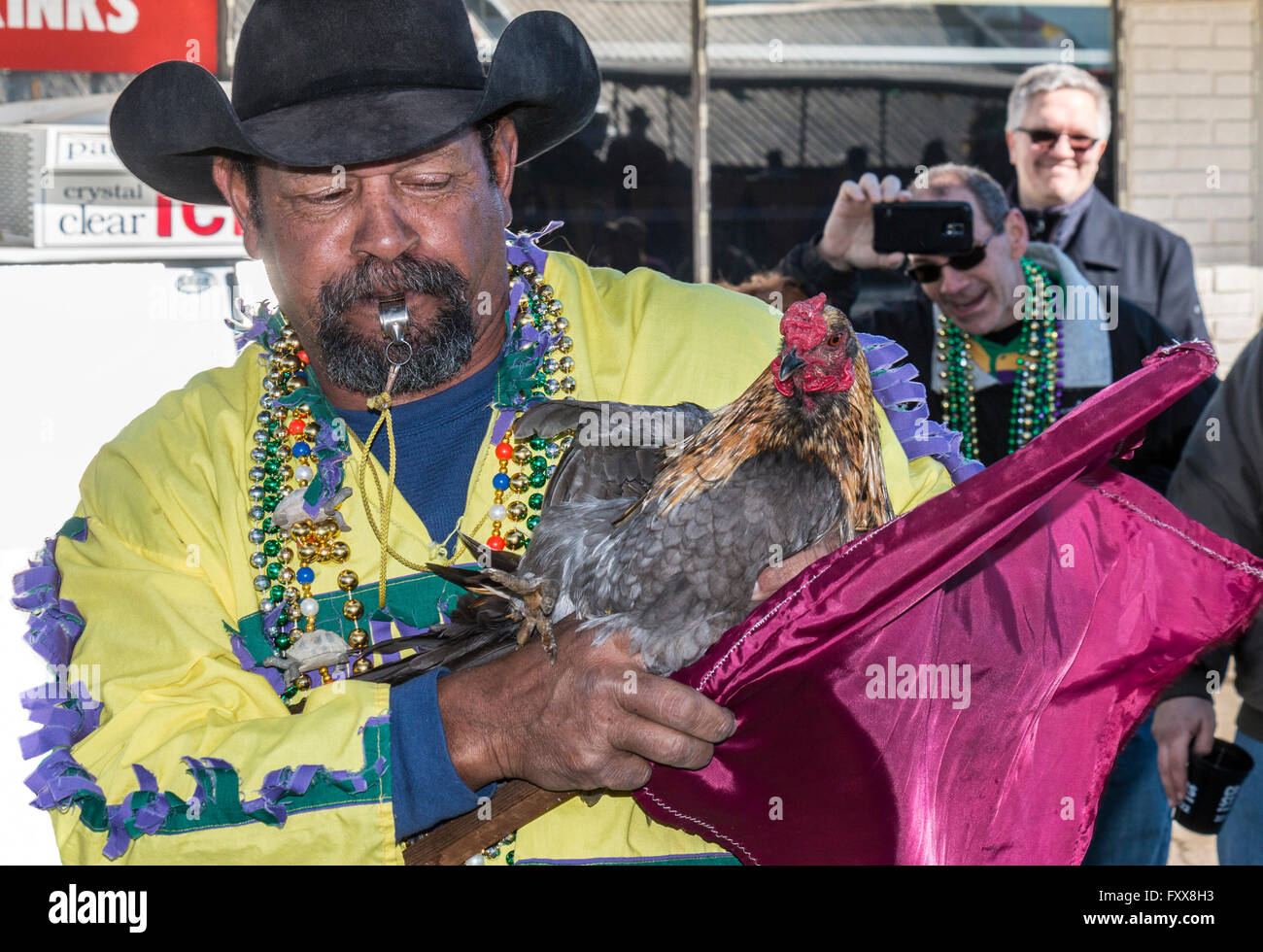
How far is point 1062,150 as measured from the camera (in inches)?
183

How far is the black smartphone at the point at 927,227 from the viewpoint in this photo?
11.8ft

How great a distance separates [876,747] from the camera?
1852 millimetres

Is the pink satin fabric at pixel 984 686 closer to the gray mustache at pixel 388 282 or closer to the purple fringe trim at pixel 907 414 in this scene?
the purple fringe trim at pixel 907 414

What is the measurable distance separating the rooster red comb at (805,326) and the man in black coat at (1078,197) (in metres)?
2.83

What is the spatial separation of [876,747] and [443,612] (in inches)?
31.0

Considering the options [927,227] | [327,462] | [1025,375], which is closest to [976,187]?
[927,227]

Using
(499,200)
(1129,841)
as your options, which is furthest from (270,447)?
(1129,841)

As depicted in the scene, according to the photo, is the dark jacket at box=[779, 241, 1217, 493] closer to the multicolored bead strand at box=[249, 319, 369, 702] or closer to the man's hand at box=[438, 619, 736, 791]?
the multicolored bead strand at box=[249, 319, 369, 702]

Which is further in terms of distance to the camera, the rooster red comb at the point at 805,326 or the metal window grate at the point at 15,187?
the metal window grate at the point at 15,187

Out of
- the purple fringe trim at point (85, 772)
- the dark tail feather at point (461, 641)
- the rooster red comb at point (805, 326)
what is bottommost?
the purple fringe trim at point (85, 772)

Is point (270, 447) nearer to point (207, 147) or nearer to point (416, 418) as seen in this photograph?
point (416, 418)

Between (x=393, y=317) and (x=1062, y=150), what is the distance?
337 cm

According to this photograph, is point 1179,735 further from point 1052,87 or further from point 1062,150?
point 1052,87

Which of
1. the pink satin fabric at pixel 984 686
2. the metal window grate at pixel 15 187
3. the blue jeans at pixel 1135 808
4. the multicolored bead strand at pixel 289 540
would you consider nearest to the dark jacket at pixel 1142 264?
the blue jeans at pixel 1135 808
